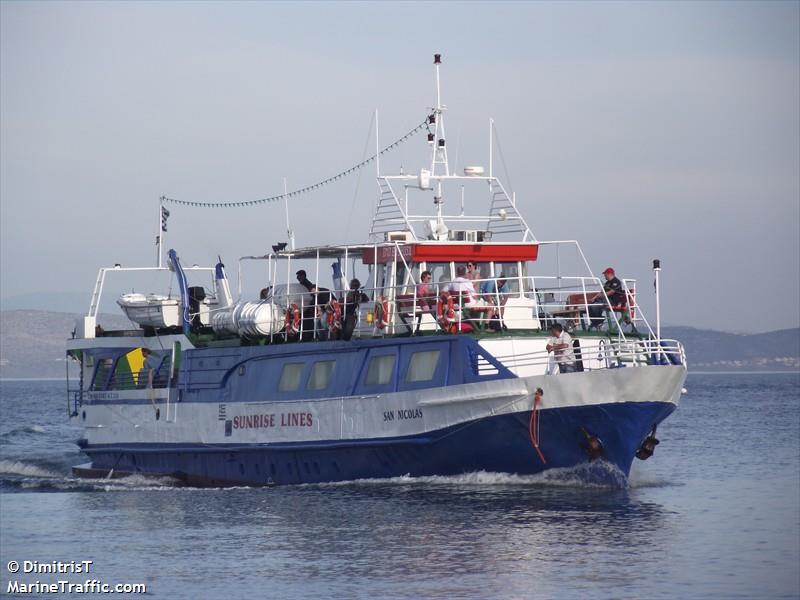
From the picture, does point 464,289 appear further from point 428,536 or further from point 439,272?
point 428,536

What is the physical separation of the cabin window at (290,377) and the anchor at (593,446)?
643 cm

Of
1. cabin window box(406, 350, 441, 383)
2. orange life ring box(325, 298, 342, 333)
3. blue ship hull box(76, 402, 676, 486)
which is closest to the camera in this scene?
blue ship hull box(76, 402, 676, 486)

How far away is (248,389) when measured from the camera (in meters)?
29.1

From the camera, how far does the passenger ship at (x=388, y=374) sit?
→ 81.1 ft

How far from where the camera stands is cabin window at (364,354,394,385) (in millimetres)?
26516

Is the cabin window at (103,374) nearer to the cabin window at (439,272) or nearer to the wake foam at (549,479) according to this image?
the cabin window at (439,272)

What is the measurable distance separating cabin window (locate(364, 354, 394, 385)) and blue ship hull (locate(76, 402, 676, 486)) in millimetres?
1162

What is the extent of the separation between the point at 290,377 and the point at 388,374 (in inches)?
109

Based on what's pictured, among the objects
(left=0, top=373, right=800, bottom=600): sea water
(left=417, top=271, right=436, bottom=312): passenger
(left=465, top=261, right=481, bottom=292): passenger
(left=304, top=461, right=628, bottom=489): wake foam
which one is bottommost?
(left=0, top=373, right=800, bottom=600): sea water

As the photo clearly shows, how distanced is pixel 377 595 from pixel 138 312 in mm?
15886

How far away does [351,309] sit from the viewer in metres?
27.6

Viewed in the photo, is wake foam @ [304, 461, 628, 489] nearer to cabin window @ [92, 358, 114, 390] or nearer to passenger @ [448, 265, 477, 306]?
passenger @ [448, 265, 477, 306]

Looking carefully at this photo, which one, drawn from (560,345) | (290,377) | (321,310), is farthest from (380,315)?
(560,345)

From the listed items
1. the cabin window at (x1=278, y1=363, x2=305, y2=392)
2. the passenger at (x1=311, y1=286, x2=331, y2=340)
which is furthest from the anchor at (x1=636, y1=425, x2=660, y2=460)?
the cabin window at (x1=278, y1=363, x2=305, y2=392)
